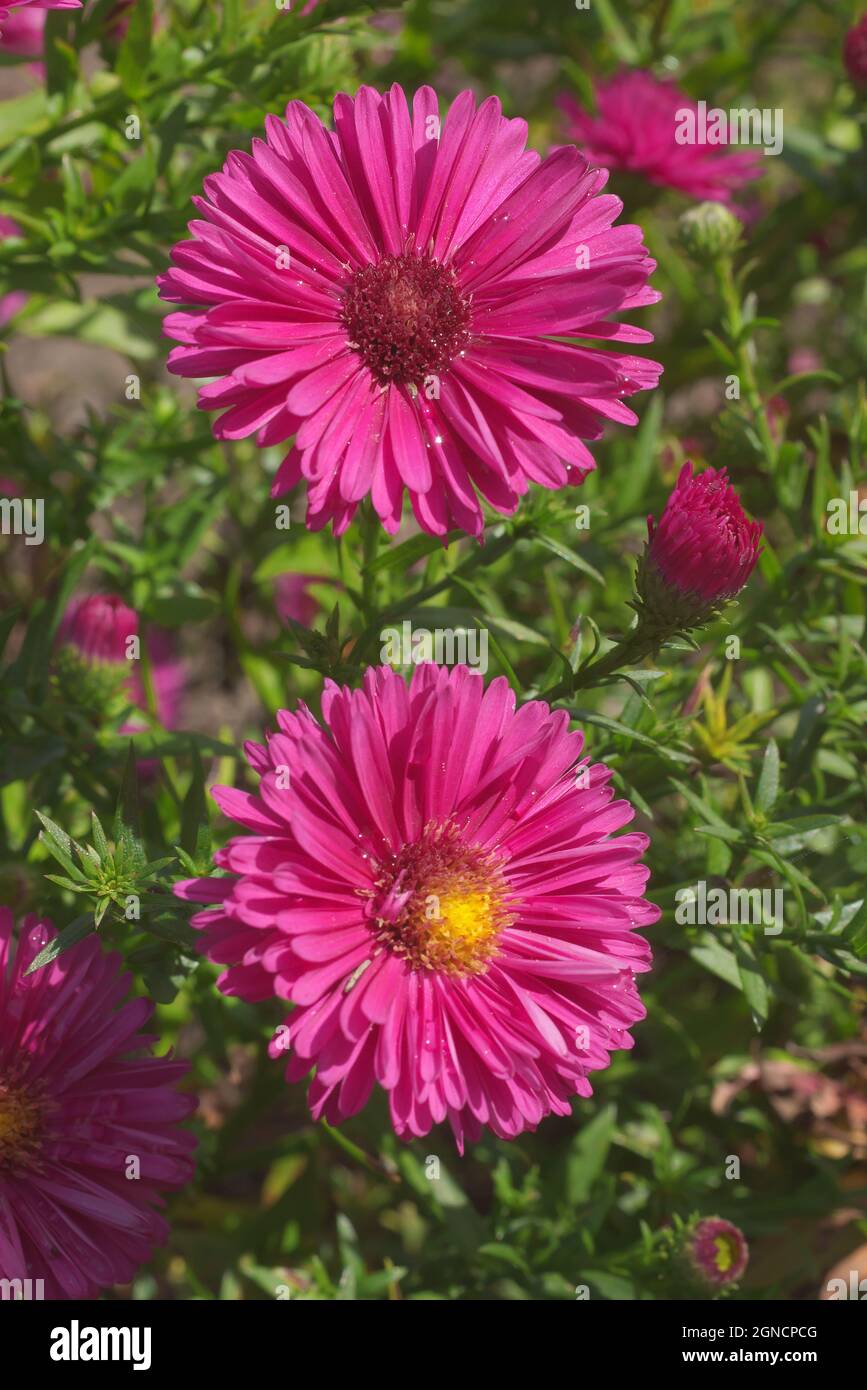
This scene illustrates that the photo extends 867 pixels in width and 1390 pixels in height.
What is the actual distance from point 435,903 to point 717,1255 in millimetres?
665

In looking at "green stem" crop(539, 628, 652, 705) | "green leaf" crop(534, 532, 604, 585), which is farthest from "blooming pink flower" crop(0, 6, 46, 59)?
"green stem" crop(539, 628, 652, 705)

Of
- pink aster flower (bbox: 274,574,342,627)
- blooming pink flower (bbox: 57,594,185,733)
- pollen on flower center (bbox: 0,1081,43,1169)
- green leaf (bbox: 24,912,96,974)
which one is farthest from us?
pink aster flower (bbox: 274,574,342,627)

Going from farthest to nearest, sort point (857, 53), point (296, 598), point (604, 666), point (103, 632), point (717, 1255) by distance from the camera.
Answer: point (296, 598), point (857, 53), point (103, 632), point (717, 1255), point (604, 666)

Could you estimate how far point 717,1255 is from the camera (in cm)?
154

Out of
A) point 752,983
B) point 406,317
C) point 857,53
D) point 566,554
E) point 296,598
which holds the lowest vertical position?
point 752,983

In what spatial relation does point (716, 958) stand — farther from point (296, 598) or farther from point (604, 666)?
point (296, 598)

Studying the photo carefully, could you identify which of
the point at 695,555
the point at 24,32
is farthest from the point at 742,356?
the point at 24,32

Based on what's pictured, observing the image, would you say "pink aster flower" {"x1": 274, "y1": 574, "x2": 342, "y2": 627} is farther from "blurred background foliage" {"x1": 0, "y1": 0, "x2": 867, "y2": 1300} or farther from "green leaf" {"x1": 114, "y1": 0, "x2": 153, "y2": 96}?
"green leaf" {"x1": 114, "y1": 0, "x2": 153, "y2": 96}

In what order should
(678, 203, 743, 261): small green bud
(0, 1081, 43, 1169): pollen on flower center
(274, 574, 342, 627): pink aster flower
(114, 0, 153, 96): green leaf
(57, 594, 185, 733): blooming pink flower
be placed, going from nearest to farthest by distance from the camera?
(0, 1081, 43, 1169): pollen on flower center < (114, 0, 153, 96): green leaf < (57, 594, 185, 733): blooming pink flower < (678, 203, 743, 261): small green bud < (274, 574, 342, 627): pink aster flower

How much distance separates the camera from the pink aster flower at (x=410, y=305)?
1.19 m

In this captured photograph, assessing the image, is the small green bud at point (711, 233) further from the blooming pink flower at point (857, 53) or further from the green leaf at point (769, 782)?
the green leaf at point (769, 782)

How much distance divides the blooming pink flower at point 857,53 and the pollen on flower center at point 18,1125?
2.00 meters

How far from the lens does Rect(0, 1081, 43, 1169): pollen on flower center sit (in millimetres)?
1336

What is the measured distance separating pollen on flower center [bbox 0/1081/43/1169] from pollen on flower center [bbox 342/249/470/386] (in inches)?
34.5
